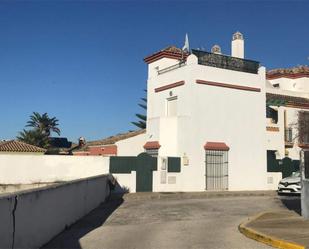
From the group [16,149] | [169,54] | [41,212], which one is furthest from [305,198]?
[16,149]

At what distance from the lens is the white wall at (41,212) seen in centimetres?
730

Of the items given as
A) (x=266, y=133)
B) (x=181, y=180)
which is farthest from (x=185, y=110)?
(x=266, y=133)

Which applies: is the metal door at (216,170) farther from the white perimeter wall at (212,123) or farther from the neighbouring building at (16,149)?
the neighbouring building at (16,149)

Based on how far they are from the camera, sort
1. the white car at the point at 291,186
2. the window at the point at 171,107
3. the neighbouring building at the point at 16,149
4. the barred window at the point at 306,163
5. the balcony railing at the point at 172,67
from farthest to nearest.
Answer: the neighbouring building at the point at 16,149 → the window at the point at 171,107 → the balcony railing at the point at 172,67 → the white car at the point at 291,186 → the barred window at the point at 306,163

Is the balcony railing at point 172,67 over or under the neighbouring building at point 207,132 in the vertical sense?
over

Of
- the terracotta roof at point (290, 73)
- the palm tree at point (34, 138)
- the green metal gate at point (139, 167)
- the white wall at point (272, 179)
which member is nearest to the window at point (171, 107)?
the green metal gate at point (139, 167)

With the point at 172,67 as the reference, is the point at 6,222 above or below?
below

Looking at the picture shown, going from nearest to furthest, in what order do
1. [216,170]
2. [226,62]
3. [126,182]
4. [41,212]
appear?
1. [41,212]
2. [126,182]
3. [216,170]
4. [226,62]

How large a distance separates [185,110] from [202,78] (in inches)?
84.6

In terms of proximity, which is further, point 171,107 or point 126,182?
point 171,107

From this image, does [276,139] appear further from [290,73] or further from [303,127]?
[290,73]

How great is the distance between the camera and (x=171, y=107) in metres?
29.3

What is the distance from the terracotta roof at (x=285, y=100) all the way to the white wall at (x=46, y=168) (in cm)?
1546

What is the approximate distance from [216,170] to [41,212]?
1939 centimetres
